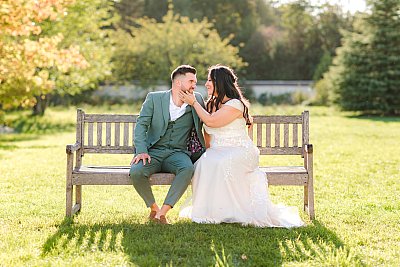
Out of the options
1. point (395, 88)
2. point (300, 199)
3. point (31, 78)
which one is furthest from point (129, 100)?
point (300, 199)

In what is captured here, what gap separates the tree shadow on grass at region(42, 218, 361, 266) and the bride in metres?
0.16

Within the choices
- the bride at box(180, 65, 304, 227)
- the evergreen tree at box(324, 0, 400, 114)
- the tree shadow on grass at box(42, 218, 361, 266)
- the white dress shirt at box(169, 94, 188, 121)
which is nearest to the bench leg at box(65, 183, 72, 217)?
the tree shadow on grass at box(42, 218, 361, 266)

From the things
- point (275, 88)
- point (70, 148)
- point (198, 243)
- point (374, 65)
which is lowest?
point (198, 243)

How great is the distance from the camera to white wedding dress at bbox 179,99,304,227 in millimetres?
6031

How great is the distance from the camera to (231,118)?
6.30m

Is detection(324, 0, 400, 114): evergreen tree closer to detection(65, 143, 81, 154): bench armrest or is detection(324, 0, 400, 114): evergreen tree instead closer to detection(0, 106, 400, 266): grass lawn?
detection(0, 106, 400, 266): grass lawn

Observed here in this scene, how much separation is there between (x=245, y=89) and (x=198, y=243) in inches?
1284

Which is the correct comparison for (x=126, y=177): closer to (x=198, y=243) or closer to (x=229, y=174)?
(x=229, y=174)

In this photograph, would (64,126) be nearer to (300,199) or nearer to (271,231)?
(300,199)

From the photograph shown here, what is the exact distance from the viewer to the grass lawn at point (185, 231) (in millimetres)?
4855

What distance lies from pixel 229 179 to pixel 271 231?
67 centimetres

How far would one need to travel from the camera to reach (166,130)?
643 cm

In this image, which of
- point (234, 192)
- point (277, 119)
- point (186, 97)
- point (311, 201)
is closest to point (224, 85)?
point (186, 97)

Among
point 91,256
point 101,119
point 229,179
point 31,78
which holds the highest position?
point 31,78
